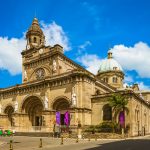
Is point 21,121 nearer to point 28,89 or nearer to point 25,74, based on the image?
point 28,89

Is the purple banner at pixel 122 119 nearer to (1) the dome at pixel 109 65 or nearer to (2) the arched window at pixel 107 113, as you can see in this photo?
(2) the arched window at pixel 107 113

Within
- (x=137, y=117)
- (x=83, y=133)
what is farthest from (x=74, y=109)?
(x=137, y=117)

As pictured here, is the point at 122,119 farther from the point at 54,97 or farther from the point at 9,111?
the point at 9,111

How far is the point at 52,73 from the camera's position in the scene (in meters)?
61.1

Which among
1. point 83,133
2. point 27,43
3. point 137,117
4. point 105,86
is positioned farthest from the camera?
point 27,43

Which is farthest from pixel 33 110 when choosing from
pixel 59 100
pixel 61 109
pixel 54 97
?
pixel 59 100

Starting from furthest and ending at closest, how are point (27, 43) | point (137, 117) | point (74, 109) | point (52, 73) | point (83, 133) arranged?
point (27, 43)
point (52, 73)
point (137, 117)
point (74, 109)
point (83, 133)

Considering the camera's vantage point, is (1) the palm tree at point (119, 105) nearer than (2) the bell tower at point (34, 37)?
Yes

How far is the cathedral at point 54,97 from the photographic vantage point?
51312mm

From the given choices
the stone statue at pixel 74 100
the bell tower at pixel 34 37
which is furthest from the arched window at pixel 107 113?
the bell tower at pixel 34 37

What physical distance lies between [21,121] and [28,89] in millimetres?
7537

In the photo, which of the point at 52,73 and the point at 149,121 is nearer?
the point at 52,73

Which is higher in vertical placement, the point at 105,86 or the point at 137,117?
the point at 105,86

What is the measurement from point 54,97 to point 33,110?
1051cm
